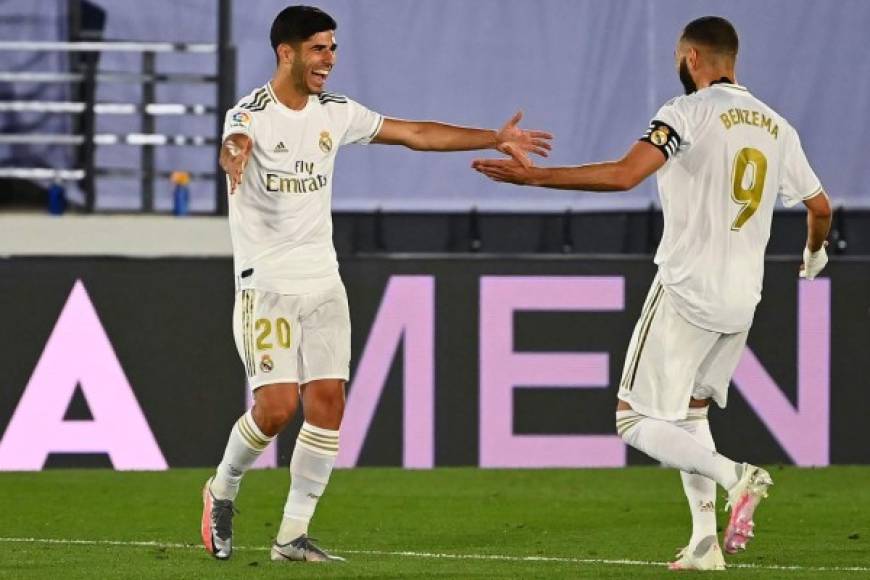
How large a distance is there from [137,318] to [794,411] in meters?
3.65

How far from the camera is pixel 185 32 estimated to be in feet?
46.8

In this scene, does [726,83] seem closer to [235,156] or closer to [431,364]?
[235,156]

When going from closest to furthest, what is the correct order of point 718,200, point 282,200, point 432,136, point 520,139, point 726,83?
point 718,200 < point 726,83 < point 282,200 < point 520,139 < point 432,136

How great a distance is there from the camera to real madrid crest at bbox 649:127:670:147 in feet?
23.0

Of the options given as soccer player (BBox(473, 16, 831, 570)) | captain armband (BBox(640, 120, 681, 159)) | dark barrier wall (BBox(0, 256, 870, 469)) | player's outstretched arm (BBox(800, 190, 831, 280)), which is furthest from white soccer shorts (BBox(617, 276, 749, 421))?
dark barrier wall (BBox(0, 256, 870, 469))

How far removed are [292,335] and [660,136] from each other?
154cm

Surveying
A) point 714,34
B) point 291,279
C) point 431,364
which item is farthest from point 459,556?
point 431,364

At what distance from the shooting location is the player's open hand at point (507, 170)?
6.79m

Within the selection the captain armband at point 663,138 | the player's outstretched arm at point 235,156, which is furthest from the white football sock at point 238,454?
the captain armband at point 663,138

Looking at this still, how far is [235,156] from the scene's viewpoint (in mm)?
7234

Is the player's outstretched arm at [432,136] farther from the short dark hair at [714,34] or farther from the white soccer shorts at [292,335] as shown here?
the short dark hair at [714,34]

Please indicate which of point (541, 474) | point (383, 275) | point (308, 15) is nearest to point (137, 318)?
point (383, 275)

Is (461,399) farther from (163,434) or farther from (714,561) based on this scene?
(714,561)

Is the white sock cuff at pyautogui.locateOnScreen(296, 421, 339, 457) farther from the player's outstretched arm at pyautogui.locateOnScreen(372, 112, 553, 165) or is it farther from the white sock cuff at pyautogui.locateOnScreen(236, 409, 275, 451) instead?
the player's outstretched arm at pyautogui.locateOnScreen(372, 112, 553, 165)
